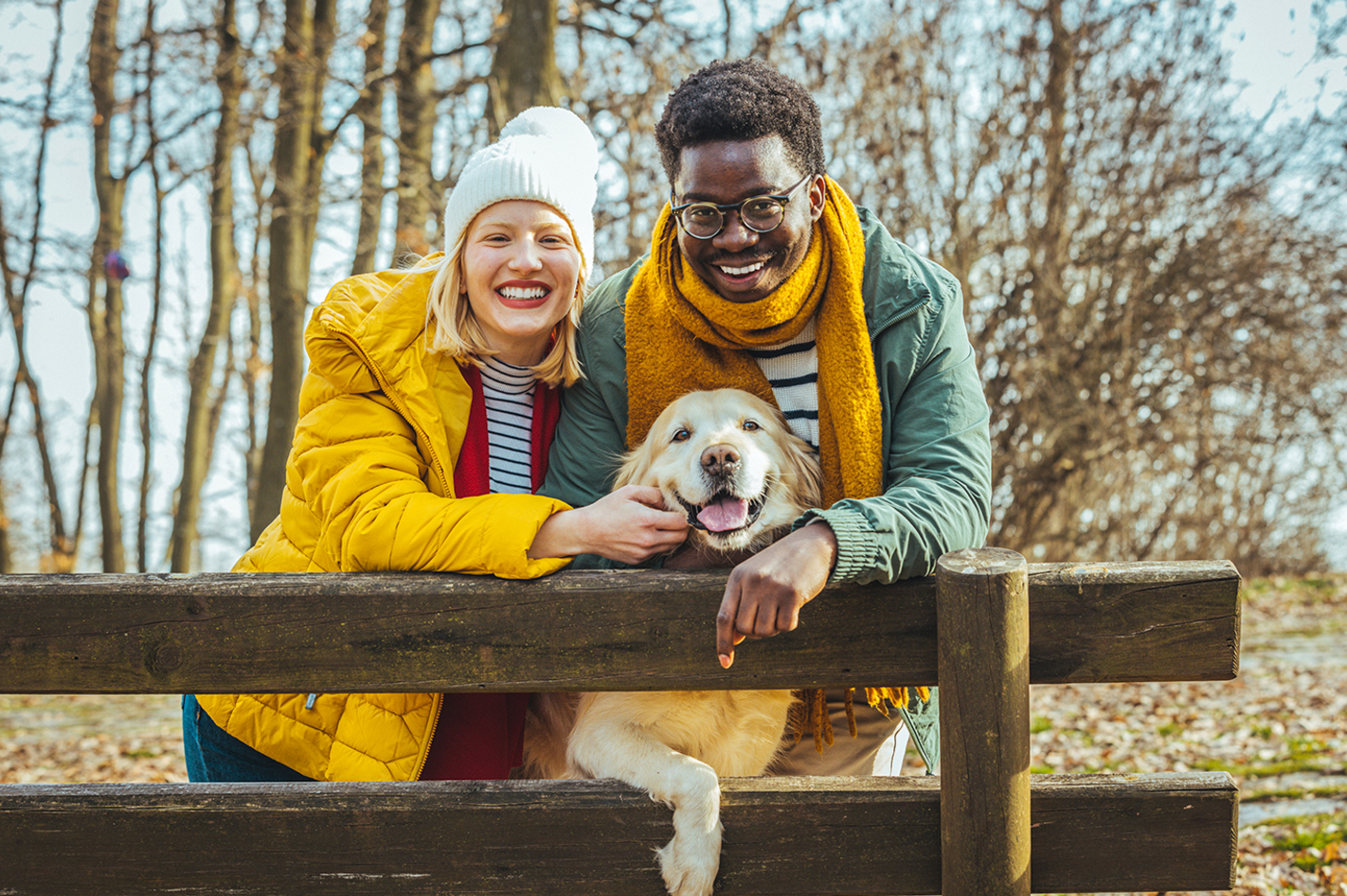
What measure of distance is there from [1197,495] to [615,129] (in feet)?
19.7

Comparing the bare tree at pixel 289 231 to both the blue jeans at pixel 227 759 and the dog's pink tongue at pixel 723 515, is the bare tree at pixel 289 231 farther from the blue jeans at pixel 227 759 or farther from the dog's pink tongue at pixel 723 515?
the dog's pink tongue at pixel 723 515

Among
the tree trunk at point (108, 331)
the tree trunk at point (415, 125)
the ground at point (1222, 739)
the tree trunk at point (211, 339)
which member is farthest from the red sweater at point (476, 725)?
the tree trunk at point (108, 331)

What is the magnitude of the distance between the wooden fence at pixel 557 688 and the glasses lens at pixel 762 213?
2.95 ft

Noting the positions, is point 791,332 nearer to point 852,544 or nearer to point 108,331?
point 852,544

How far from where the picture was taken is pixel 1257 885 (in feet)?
10.7

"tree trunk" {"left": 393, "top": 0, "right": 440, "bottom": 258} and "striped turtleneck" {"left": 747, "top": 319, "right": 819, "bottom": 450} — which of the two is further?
"tree trunk" {"left": 393, "top": 0, "right": 440, "bottom": 258}

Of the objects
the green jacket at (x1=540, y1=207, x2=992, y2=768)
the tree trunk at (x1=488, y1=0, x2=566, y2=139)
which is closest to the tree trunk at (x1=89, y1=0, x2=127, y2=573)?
the tree trunk at (x1=488, y1=0, x2=566, y2=139)

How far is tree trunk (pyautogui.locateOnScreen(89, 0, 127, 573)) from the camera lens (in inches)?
441

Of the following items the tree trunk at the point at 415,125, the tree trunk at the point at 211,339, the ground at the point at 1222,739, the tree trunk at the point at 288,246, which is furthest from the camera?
the tree trunk at the point at 211,339

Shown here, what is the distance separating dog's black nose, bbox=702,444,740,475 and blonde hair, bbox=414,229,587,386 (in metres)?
0.50

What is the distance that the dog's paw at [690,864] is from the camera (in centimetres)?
175

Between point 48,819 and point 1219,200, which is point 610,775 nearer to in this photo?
point 48,819

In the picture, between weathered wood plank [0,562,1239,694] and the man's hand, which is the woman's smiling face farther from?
the man's hand

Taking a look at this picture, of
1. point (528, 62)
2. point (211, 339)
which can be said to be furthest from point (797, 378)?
point (211, 339)
